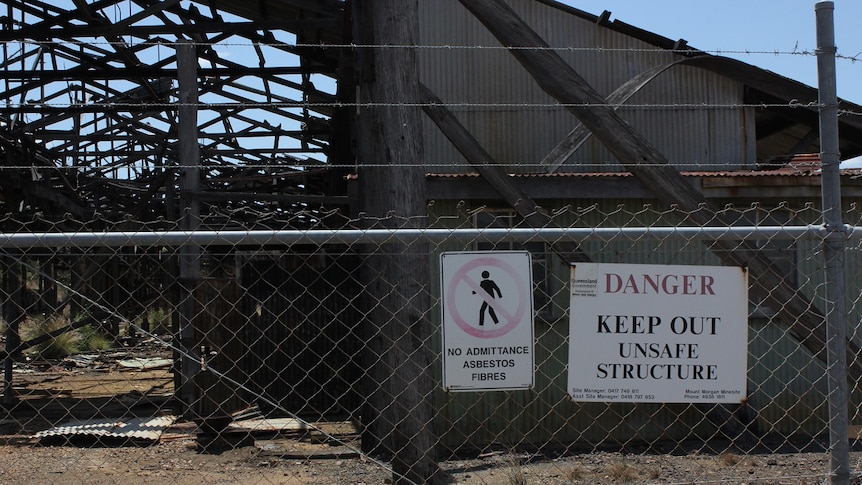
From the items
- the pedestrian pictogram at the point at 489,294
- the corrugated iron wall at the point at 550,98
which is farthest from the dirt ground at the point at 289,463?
the corrugated iron wall at the point at 550,98

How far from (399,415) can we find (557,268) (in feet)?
18.2

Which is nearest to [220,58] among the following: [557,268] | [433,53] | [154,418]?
[433,53]

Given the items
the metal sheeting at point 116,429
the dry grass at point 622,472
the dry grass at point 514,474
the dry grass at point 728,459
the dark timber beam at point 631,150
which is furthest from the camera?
the metal sheeting at point 116,429

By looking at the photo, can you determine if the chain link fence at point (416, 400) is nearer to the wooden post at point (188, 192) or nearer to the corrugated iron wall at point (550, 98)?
the wooden post at point (188, 192)

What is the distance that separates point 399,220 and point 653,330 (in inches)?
92.7

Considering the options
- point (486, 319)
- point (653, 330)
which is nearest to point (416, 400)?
point (486, 319)

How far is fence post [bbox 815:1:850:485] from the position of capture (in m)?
4.21

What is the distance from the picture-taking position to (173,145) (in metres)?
19.0

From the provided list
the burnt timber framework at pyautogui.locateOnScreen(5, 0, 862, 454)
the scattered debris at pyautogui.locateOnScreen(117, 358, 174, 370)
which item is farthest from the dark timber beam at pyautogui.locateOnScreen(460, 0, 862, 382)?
the scattered debris at pyautogui.locateOnScreen(117, 358, 174, 370)

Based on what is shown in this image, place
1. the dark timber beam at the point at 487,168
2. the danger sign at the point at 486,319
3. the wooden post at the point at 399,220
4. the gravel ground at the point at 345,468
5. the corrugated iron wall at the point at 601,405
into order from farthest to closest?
1. the corrugated iron wall at the point at 601,405
2. the dark timber beam at the point at 487,168
3. the gravel ground at the point at 345,468
4. the wooden post at the point at 399,220
5. the danger sign at the point at 486,319

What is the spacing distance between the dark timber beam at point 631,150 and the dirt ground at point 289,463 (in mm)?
1280

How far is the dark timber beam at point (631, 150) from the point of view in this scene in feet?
23.1

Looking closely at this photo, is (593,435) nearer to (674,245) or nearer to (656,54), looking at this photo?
(674,245)

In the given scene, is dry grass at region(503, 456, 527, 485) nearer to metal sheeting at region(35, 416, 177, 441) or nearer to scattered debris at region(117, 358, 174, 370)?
metal sheeting at region(35, 416, 177, 441)
